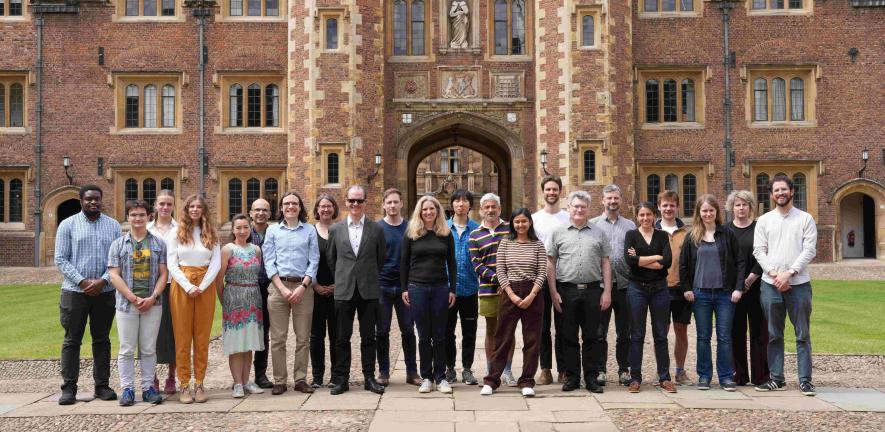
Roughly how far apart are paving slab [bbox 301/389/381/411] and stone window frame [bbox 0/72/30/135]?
1939 centimetres

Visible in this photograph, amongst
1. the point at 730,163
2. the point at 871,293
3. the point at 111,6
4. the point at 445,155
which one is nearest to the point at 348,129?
the point at 111,6

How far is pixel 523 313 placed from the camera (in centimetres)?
668

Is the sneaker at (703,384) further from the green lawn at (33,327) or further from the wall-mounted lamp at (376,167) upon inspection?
the wall-mounted lamp at (376,167)

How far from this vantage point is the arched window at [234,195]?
22359 mm

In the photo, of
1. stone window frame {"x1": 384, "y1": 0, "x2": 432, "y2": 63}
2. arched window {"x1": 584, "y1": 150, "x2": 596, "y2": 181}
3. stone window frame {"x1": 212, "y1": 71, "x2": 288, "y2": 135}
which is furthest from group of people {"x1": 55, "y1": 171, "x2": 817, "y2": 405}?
stone window frame {"x1": 212, "y1": 71, "x2": 288, "y2": 135}

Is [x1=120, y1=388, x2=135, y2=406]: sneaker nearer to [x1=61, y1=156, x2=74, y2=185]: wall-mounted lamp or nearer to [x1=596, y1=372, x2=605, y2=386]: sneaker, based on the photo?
[x1=596, y1=372, x2=605, y2=386]: sneaker

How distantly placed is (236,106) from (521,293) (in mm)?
17486

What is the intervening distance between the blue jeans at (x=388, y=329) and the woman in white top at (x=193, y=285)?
4.92 ft

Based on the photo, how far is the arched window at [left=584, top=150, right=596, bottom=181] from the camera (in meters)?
19.7

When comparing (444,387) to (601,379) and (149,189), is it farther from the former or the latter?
(149,189)

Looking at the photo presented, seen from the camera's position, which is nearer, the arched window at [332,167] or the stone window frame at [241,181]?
the arched window at [332,167]

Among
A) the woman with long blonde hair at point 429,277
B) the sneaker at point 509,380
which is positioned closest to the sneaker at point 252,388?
the woman with long blonde hair at point 429,277

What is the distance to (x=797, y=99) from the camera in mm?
22234

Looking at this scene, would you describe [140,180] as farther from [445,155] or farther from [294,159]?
[445,155]
